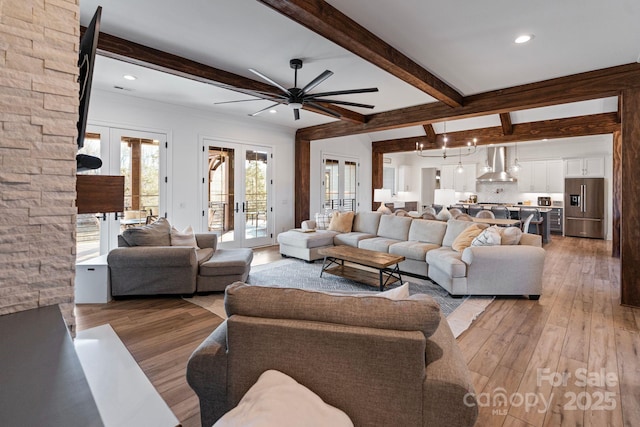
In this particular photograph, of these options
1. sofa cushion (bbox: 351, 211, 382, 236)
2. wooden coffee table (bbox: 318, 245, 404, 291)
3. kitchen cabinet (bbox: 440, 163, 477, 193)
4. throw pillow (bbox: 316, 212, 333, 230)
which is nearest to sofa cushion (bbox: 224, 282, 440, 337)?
wooden coffee table (bbox: 318, 245, 404, 291)

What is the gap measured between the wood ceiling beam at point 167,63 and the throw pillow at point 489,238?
3.53m

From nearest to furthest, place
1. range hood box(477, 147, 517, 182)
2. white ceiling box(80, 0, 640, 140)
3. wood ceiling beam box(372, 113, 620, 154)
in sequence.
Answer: white ceiling box(80, 0, 640, 140), wood ceiling beam box(372, 113, 620, 154), range hood box(477, 147, 517, 182)

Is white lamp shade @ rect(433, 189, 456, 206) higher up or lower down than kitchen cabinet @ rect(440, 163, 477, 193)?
lower down

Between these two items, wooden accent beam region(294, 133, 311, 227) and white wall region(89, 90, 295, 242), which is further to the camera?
wooden accent beam region(294, 133, 311, 227)

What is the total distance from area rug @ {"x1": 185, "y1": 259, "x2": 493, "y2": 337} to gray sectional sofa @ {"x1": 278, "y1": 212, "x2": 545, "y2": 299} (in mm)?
143

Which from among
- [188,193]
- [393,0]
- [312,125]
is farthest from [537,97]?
[188,193]

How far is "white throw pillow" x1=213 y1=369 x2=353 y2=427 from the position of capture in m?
0.98

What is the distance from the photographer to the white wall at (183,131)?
4914mm

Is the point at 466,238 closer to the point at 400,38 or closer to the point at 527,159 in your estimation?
the point at 400,38

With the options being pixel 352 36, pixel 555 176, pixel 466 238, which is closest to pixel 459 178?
pixel 555 176

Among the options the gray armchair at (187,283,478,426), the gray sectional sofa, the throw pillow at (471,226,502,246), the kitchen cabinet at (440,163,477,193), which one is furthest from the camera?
the kitchen cabinet at (440,163,477,193)

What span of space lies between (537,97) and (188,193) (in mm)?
5763

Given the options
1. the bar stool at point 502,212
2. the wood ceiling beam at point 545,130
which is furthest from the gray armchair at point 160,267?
the bar stool at point 502,212

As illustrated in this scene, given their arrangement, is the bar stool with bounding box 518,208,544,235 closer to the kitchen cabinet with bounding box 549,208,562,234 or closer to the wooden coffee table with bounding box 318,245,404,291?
the kitchen cabinet with bounding box 549,208,562,234
